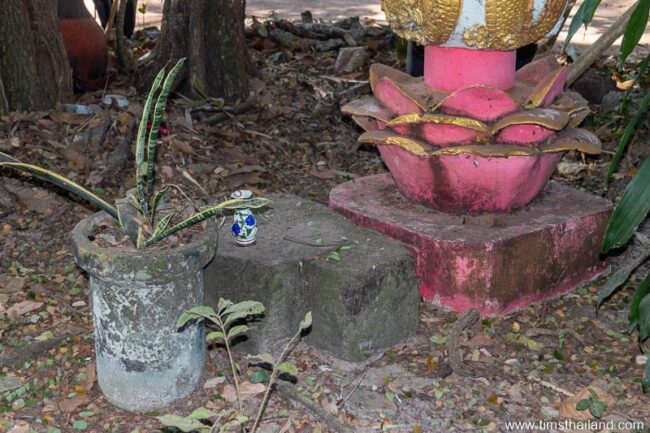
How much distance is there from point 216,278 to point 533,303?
1.13 meters

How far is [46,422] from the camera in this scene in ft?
8.09

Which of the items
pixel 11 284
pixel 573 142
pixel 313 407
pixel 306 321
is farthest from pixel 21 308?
pixel 573 142

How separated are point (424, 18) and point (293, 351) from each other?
1155 mm

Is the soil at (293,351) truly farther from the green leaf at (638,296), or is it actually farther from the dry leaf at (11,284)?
the green leaf at (638,296)

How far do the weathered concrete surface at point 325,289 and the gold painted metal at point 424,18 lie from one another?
70 centimetres

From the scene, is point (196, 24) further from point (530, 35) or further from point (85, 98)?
point (530, 35)

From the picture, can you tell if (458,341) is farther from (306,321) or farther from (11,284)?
(11,284)

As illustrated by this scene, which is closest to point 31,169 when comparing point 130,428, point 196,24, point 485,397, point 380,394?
point 130,428

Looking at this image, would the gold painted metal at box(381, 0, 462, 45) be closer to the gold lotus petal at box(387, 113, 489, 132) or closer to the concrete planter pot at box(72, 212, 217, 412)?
the gold lotus petal at box(387, 113, 489, 132)

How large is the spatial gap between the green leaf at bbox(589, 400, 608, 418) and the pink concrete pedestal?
54 centimetres

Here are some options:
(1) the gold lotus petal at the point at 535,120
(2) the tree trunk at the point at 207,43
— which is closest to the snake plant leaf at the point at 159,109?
(1) the gold lotus petal at the point at 535,120

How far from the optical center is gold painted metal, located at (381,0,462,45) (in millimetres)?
2770

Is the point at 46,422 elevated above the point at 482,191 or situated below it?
below

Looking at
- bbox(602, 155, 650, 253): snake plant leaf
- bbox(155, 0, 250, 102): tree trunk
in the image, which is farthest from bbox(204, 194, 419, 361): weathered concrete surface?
bbox(155, 0, 250, 102): tree trunk
